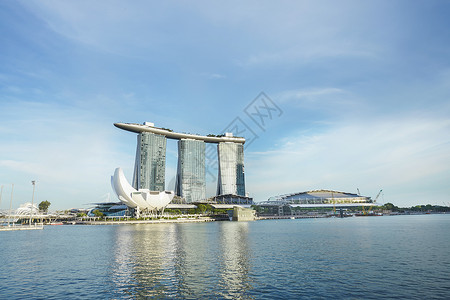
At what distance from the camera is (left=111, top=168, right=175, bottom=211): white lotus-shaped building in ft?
460

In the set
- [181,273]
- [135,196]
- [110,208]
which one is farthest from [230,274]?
[110,208]

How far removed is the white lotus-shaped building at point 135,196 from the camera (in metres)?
140

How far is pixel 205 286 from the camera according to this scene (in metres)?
22.9

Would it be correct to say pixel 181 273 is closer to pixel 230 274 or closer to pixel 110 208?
pixel 230 274

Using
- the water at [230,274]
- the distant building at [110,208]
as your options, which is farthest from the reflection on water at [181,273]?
the distant building at [110,208]

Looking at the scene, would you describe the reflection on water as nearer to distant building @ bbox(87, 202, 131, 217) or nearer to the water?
the water

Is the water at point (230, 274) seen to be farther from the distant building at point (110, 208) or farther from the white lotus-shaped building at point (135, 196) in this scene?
the distant building at point (110, 208)

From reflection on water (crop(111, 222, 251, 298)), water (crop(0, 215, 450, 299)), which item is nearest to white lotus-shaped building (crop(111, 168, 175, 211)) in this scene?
water (crop(0, 215, 450, 299))

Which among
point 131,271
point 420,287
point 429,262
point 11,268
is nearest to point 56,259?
point 11,268

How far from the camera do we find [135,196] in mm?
144750

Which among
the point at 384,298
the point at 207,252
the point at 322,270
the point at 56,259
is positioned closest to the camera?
the point at 384,298

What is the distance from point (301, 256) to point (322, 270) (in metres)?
8.20

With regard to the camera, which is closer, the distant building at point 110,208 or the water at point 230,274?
the water at point 230,274

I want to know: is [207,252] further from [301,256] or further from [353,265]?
[353,265]
